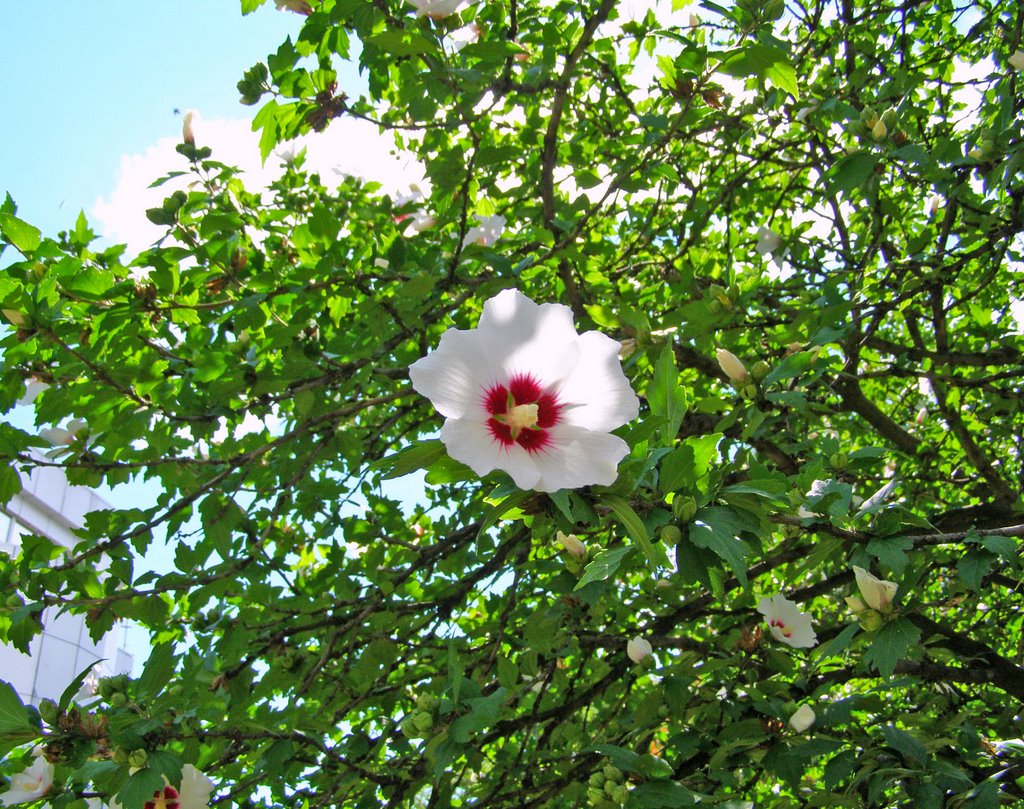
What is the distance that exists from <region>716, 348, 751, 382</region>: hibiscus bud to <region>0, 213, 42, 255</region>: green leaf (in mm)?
1975

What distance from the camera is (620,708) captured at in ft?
11.1

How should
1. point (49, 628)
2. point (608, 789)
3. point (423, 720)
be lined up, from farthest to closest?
point (49, 628) → point (608, 789) → point (423, 720)

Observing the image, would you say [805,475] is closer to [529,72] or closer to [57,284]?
[529,72]

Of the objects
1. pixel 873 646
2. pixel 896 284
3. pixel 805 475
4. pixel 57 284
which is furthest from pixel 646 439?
pixel 896 284

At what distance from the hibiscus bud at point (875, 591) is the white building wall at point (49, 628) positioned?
14034 mm

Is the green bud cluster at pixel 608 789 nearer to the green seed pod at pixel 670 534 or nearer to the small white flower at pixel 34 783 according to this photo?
the green seed pod at pixel 670 534

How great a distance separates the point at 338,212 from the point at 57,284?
53.4 inches

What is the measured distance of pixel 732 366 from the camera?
204 centimetres

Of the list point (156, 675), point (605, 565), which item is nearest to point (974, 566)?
point (605, 565)

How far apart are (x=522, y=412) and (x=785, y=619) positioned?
73.6 inches

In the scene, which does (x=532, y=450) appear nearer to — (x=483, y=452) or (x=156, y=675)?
(x=483, y=452)

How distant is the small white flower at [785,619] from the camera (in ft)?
8.68

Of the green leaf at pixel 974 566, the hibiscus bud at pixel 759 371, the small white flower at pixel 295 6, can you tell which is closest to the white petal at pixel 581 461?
the green leaf at pixel 974 566

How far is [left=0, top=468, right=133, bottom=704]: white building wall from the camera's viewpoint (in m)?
14.2
